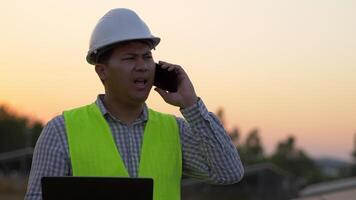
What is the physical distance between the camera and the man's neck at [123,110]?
3.46 metres

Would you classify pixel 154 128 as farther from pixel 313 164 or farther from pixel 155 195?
pixel 313 164

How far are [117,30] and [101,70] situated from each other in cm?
20

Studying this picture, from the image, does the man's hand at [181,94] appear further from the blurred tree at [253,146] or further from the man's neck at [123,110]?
the blurred tree at [253,146]

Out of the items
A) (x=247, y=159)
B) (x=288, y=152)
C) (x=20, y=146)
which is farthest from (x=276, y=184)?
(x=20, y=146)

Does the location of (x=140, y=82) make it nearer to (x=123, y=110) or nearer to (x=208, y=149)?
(x=123, y=110)

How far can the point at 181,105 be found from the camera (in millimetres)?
3459

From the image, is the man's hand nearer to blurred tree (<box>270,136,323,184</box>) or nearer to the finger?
the finger

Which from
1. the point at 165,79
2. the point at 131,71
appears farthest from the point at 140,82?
the point at 165,79

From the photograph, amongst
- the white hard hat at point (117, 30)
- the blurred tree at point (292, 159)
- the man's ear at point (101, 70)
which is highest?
the white hard hat at point (117, 30)

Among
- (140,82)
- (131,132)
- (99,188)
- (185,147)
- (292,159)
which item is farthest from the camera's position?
Answer: (292,159)

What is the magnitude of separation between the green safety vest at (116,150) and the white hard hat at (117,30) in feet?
0.90

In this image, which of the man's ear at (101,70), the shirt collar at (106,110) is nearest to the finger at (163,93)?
the shirt collar at (106,110)

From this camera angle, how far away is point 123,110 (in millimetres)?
3469

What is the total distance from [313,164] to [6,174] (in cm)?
898
